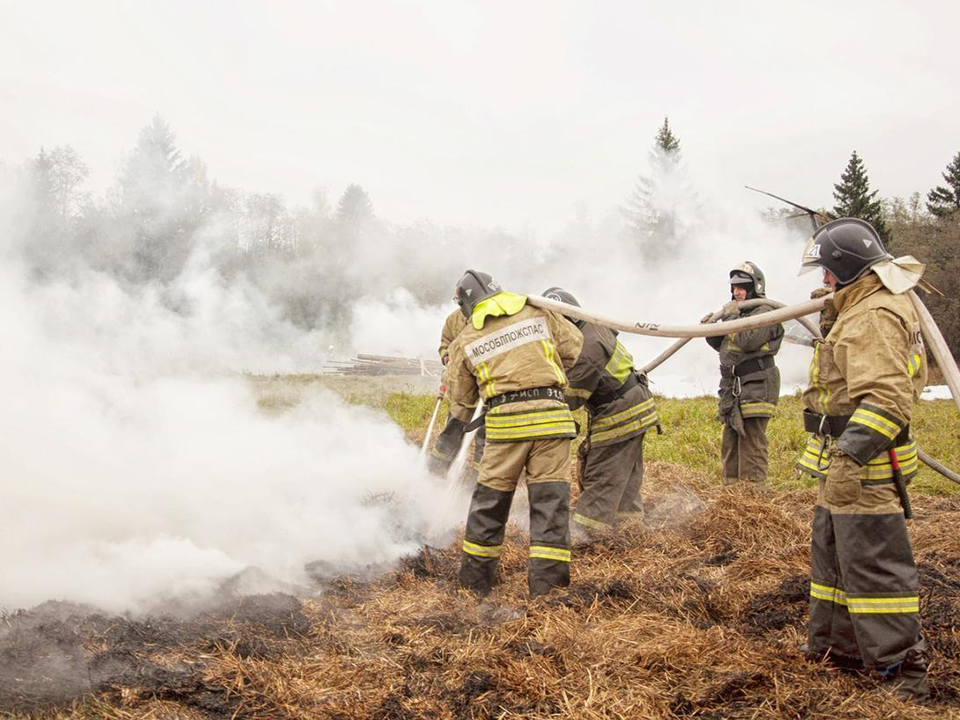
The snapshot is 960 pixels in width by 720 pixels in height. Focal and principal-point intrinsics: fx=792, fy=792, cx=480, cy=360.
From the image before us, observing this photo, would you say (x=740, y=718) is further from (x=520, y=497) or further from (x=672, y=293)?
(x=672, y=293)

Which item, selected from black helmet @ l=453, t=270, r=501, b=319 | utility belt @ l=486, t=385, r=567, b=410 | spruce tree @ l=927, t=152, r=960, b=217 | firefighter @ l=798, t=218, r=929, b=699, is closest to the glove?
firefighter @ l=798, t=218, r=929, b=699

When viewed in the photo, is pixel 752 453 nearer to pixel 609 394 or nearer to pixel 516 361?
pixel 609 394

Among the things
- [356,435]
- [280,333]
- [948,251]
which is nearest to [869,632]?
[356,435]

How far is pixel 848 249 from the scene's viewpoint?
370cm

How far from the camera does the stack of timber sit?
2081cm

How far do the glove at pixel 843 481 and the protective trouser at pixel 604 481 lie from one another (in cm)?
267

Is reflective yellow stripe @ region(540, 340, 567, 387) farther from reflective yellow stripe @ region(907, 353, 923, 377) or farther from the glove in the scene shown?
reflective yellow stripe @ region(907, 353, 923, 377)

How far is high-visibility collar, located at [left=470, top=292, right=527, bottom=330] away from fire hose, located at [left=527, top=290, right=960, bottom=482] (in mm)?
117

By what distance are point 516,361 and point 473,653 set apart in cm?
186

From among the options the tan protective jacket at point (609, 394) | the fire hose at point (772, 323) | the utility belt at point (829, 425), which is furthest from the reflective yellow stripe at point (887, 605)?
the tan protective jacket at point (609, 394)

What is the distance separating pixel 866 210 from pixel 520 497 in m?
29.0

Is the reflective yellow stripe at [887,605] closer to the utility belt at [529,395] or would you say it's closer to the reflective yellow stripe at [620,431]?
the utility belt at [529,395]

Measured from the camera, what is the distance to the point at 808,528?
5.99 m

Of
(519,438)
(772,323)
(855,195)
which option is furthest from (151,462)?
(855,195)
